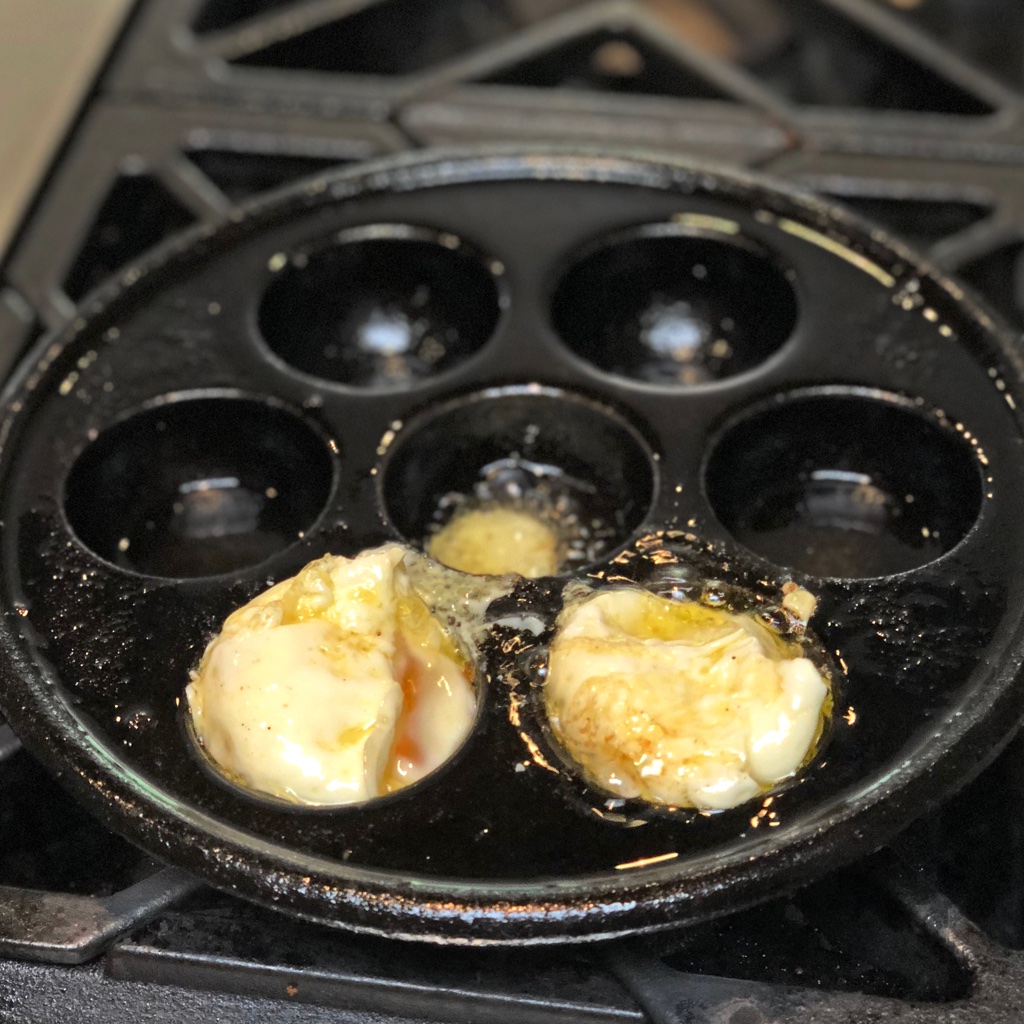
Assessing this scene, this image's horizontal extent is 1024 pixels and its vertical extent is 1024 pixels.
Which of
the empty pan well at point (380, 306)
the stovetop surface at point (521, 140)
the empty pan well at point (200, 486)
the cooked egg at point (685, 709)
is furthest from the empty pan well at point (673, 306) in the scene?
the cooked egg at point (685, 709)

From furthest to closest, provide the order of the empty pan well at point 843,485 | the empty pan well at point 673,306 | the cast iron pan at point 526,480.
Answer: the empty pan well at point 673,306 → the empty pan well at point 843,485 → the cast iron pan at point 526,480

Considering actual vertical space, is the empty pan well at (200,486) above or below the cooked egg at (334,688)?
below

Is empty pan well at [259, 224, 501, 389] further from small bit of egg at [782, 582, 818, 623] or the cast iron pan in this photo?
small bit of egg at [782, 582, 818, 623]

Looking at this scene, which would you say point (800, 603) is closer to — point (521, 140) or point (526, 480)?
point (526, 480)

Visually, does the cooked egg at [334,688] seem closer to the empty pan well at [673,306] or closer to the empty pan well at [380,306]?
the empty pan well at [380,306]

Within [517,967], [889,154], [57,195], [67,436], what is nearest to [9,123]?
[57,195]

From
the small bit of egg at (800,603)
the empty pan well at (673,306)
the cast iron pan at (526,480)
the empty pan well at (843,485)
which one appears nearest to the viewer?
the cast iron pan at (526,480)

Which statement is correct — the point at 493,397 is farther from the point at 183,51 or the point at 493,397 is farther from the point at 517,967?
the point at 183,51
